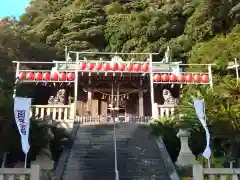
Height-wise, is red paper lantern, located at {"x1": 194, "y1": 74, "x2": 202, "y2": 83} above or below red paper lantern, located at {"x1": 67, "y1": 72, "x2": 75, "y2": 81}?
below

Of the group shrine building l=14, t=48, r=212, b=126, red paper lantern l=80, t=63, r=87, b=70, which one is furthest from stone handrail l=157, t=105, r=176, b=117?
red paper lantern l=80, t=63, r=87, b=70

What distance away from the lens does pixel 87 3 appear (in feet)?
114

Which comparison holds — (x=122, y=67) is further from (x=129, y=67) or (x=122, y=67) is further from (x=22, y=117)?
(x=22, y=117)

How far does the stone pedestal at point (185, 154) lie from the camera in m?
11.6

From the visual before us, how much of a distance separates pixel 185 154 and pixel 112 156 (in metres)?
2.34

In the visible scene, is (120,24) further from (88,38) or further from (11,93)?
(11,93)

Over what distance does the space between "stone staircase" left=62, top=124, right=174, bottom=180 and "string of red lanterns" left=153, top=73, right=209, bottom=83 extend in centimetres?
649

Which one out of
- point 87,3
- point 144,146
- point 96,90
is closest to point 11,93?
point 144,146

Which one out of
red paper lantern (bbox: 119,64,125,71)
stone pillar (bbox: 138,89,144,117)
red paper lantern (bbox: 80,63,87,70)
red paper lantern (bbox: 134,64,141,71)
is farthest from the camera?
stone pillar (bbox: 138,89,144,117)

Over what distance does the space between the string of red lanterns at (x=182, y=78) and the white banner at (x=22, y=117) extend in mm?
13347

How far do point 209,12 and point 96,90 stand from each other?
963cm

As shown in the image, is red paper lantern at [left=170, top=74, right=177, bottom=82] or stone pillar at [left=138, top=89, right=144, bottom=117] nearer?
red paper lantern at [left=170, top=74, right=177, bottom=82]

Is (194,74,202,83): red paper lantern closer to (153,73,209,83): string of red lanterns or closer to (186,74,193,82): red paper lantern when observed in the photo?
Result: (153,73,209,83): string of red lanterns

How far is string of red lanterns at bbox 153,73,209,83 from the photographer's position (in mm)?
21266
